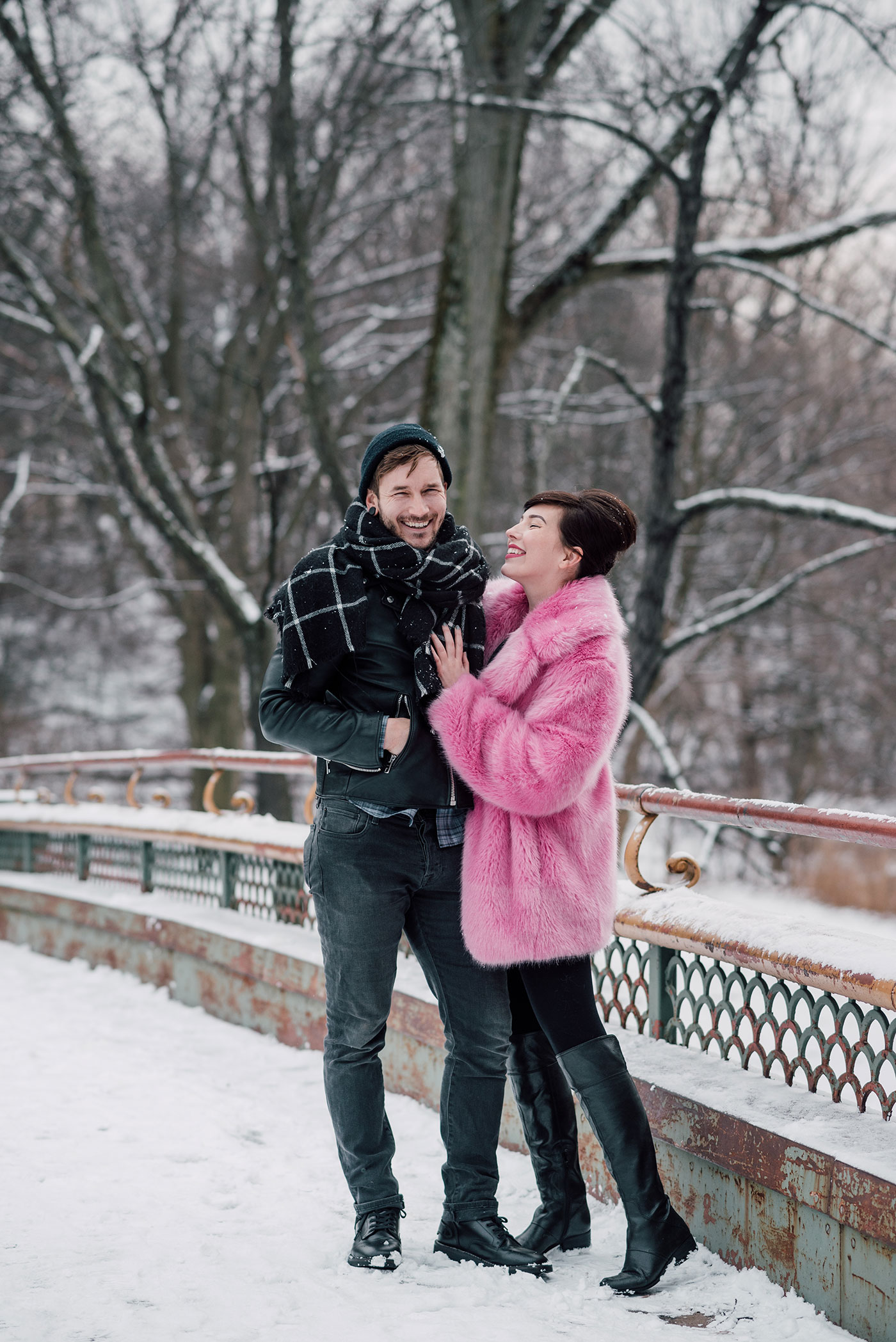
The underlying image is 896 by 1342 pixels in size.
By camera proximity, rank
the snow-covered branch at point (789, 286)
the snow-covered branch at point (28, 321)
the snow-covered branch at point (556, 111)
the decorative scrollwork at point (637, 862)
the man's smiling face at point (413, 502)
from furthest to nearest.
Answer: the snow-covered branch at point (28, 321), the snow-covered branch at point (789, 286), the snow-covered branch at point (556, 111), the decorative scrollwork at point (637, 862), the man's smiling face at point (413, 502)

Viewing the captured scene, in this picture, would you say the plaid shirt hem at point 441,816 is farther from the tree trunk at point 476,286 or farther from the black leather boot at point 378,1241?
the tree trunk at point 476,286

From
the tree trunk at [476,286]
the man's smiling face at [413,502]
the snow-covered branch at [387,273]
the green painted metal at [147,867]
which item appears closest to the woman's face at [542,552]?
the man's smiling face at [413,502]

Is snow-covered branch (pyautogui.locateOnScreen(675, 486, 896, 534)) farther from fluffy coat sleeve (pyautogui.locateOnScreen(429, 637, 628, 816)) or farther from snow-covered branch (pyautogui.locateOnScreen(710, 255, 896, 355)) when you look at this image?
fluffy coat sleeve (pyautogui.locateOnScreen(429, 637, 628, 816))

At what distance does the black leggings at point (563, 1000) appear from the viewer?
2.82m

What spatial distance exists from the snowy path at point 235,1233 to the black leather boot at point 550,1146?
7cm

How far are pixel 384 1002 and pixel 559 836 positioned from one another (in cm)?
60

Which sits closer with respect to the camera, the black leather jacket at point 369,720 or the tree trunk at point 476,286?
the black leather jacket at point 369,720

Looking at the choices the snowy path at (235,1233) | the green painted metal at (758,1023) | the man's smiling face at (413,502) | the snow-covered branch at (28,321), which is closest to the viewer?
the snowy path at (235,1233)

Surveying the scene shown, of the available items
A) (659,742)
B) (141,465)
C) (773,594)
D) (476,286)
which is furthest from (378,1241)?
(141,465)

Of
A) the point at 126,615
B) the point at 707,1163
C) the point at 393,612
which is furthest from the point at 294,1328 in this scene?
the point at 126,615

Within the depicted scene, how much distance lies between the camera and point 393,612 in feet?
9.54

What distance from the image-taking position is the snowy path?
2.51m

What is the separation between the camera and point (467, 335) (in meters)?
8.52

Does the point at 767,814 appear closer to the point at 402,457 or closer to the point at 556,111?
the point at 402,457
